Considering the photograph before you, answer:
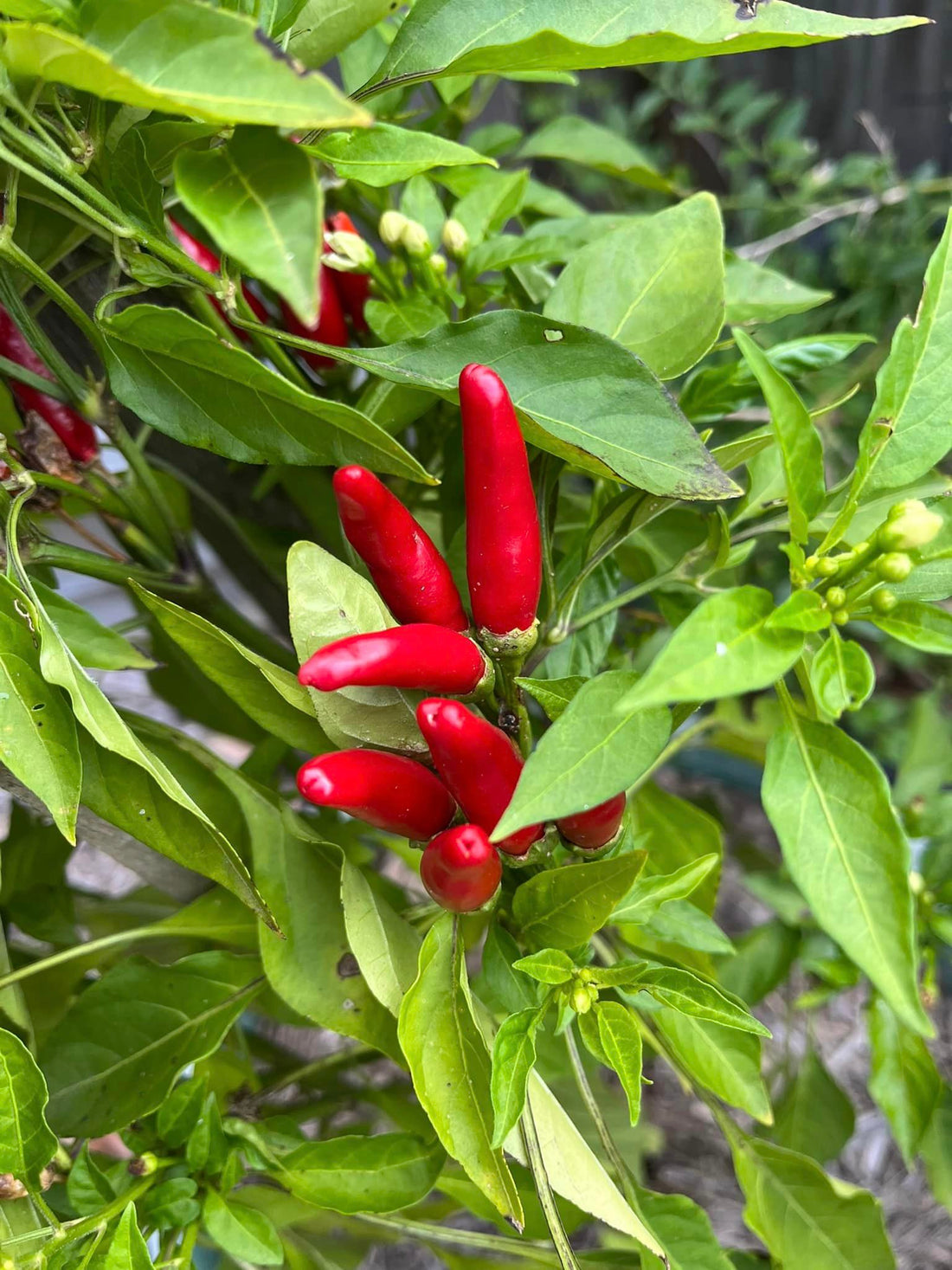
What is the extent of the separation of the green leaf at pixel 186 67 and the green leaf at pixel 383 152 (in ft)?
0.32

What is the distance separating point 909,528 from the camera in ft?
1.13

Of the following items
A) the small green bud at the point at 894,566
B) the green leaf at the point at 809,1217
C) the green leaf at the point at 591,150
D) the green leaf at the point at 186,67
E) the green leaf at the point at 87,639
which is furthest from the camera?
the green leaf at the point at 591,150

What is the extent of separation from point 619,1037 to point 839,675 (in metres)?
0.18

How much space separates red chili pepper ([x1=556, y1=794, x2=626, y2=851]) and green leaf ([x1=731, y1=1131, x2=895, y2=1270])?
290 millimetres

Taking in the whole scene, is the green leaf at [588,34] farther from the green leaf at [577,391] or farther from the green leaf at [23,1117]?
the green leaf at [23,1117]

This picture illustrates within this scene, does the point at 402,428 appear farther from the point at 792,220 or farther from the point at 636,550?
the point at 792,220

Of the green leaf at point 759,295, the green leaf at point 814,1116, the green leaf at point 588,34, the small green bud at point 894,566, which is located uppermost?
the green leaf at point 588,34

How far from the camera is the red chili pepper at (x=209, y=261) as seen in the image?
51 cm

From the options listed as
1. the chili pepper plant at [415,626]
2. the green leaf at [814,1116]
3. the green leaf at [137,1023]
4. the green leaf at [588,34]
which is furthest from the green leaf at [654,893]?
the green leaf at [814,1116]

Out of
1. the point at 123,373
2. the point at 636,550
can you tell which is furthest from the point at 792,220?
the point at 123,373

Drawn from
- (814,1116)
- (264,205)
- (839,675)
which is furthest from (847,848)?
(814,1116)

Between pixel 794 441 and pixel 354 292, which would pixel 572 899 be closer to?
pixel 794 441

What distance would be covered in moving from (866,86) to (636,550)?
1240mm

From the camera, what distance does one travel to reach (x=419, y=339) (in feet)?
1.34
